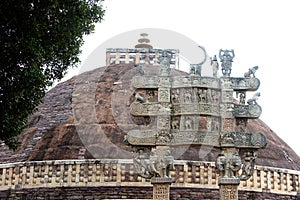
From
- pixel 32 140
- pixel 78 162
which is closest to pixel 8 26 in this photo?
pixel 78 162

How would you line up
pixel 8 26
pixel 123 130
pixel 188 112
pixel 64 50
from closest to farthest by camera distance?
pixel 8 26
pixel 64 50
pixel 188 112
pixel 123 130

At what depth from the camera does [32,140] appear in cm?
1524

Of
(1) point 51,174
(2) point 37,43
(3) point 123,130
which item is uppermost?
(2) point 37,43

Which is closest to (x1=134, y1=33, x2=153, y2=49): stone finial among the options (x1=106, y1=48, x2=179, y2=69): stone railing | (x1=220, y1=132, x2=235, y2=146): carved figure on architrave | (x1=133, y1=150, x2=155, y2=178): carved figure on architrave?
(x1=106, y1=48, x2=179, y2=69): stone railing

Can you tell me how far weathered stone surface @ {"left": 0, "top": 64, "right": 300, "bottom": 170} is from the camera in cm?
1417

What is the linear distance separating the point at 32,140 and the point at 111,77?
2886 millimetres

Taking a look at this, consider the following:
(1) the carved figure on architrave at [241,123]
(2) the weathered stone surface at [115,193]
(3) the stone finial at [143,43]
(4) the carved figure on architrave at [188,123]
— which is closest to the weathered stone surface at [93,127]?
(2) the weathered stone surface at [115,193]

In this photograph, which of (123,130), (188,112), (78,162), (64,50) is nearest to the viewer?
(64,50)

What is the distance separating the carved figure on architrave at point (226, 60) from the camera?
10164 millimetres

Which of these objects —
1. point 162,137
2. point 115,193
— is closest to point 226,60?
point 162,137

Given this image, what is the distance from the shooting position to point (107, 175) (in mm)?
13430

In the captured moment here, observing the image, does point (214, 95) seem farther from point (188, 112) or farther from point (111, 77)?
point (111, 77)

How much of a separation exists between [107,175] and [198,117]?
4.02m

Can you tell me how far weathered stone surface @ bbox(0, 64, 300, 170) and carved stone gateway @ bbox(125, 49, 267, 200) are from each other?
337 cm
